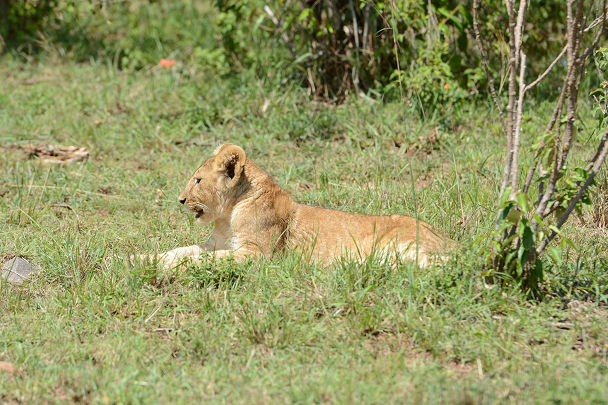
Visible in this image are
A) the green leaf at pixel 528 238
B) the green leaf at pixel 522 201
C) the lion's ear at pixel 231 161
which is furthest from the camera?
the lion's ear at pixel 231 161

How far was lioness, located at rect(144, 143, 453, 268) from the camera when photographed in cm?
525

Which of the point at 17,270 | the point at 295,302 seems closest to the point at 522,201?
the point at 295,302

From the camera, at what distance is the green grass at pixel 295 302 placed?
3742 mm

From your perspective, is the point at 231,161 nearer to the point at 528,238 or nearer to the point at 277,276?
the point at 277,276

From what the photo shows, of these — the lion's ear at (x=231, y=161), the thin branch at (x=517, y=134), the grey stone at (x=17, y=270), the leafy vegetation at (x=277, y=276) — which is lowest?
the grey stone at (x=17, y=270)

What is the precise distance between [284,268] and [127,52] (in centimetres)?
640

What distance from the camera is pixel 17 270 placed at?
204 inches

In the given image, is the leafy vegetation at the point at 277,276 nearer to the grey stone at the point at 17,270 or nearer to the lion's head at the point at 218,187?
the grey stone at the point at 17,270

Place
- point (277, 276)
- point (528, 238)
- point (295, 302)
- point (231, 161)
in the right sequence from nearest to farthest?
point (528, 238)
point (295, 302)
point (277, 276)
point (231, 161)

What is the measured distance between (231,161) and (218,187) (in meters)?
0.21

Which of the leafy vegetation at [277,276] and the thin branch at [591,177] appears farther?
the thin branch at [591,177]

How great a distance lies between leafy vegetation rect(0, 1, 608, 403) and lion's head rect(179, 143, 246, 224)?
0.46 m

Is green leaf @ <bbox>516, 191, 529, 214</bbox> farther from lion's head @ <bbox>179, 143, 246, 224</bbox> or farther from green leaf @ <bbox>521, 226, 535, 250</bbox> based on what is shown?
lion's head @ <bbox>179, 143, 246, 224</bbox>

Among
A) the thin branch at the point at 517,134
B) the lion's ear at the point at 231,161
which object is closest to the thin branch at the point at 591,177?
the thin branch at the point at 517,134
